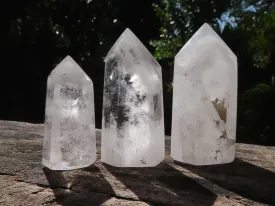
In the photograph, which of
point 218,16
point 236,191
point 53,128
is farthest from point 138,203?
point 218,16

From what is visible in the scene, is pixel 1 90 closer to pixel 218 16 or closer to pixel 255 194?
pixel 218 16

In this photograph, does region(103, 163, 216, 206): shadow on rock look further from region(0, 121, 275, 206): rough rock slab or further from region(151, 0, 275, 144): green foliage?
region(151, 0, 275, 144): green foliage

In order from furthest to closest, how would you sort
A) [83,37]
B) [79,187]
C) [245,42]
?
[83,37] → [245,42] → [79,187]

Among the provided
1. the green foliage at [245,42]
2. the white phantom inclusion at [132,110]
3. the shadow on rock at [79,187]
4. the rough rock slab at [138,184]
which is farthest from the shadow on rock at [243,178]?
the green foliage at [245,42]

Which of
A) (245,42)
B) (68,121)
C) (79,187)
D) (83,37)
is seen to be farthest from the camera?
(83,37)

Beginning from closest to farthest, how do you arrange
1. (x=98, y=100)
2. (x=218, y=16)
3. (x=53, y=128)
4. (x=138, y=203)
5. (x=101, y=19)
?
(x=138, y=203)
(x=53, y=128)
(x=98, y=100)
(x=218, y=16)
(x=101, y=19)

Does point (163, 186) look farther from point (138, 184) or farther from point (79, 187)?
point (79, 187)

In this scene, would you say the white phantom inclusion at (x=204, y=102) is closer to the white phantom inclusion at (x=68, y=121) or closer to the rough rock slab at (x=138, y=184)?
the rough rock slab at (x=138, y=184)

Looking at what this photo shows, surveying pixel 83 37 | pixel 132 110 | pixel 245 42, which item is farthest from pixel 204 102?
pixel 83 37
